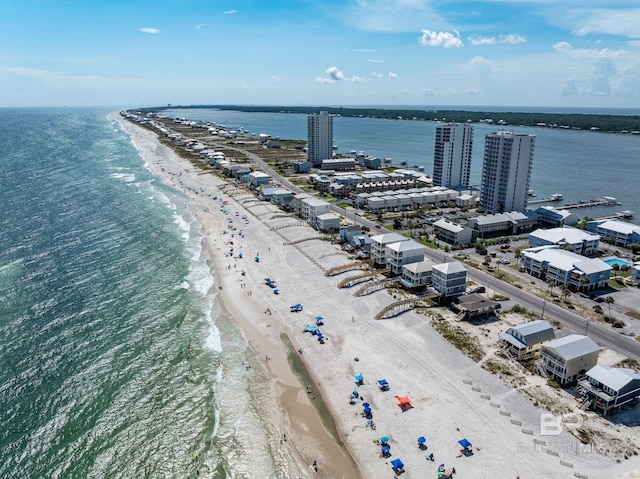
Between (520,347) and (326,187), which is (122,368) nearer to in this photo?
(520,347)

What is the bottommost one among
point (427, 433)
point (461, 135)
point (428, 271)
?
point (427, 433)

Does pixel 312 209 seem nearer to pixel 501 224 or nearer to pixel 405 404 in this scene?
pixel 501 224

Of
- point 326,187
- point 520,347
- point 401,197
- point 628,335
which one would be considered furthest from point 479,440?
point 326,187

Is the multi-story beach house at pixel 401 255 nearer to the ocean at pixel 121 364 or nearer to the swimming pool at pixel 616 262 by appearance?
the ocean at pixel 121 364

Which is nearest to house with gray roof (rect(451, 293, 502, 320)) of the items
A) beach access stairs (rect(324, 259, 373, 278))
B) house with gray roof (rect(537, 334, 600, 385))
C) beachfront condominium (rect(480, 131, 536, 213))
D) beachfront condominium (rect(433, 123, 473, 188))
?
house with gray roof (rect(537, 334, 600, 385))

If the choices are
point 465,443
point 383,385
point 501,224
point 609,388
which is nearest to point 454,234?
point 501,224

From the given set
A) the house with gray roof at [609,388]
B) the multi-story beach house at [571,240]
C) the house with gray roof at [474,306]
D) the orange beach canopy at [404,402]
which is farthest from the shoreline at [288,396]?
the multi-story beach house at [571,240]
